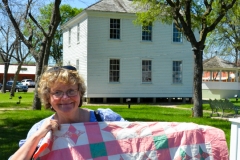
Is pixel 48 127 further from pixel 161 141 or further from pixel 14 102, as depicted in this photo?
pixel 14 102

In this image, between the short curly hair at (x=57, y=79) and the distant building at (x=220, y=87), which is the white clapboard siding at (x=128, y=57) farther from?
the short curly hair at (x=57, y=79)

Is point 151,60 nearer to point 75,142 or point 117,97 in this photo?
point 117,97

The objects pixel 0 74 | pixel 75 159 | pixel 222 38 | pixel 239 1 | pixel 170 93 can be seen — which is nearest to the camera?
pixel 75 159

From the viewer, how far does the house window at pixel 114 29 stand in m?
25.4

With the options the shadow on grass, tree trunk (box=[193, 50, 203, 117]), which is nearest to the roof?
tree trunk (box=[193, 50, 203, 117])

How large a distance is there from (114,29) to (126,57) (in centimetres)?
221

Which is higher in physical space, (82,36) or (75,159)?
(82,36)

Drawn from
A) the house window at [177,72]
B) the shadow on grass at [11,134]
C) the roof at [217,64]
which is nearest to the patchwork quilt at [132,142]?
the shadow on grass at [11,134]

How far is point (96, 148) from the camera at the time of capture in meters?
2.55

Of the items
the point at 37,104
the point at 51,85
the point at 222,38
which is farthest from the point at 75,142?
the point at 222,38

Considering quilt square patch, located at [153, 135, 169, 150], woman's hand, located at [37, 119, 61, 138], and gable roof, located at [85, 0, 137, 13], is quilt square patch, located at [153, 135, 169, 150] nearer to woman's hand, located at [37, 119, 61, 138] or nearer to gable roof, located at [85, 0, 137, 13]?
woman's hand, located at [37, 119, 61, 138]

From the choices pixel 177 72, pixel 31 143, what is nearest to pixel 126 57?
pixel 177 72

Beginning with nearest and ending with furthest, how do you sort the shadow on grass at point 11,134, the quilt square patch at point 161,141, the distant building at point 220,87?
the quilt square patch at point 161,141, the shadow on grass at point 11,134, the distant building at point 220,87

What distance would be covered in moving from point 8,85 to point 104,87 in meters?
30.5
